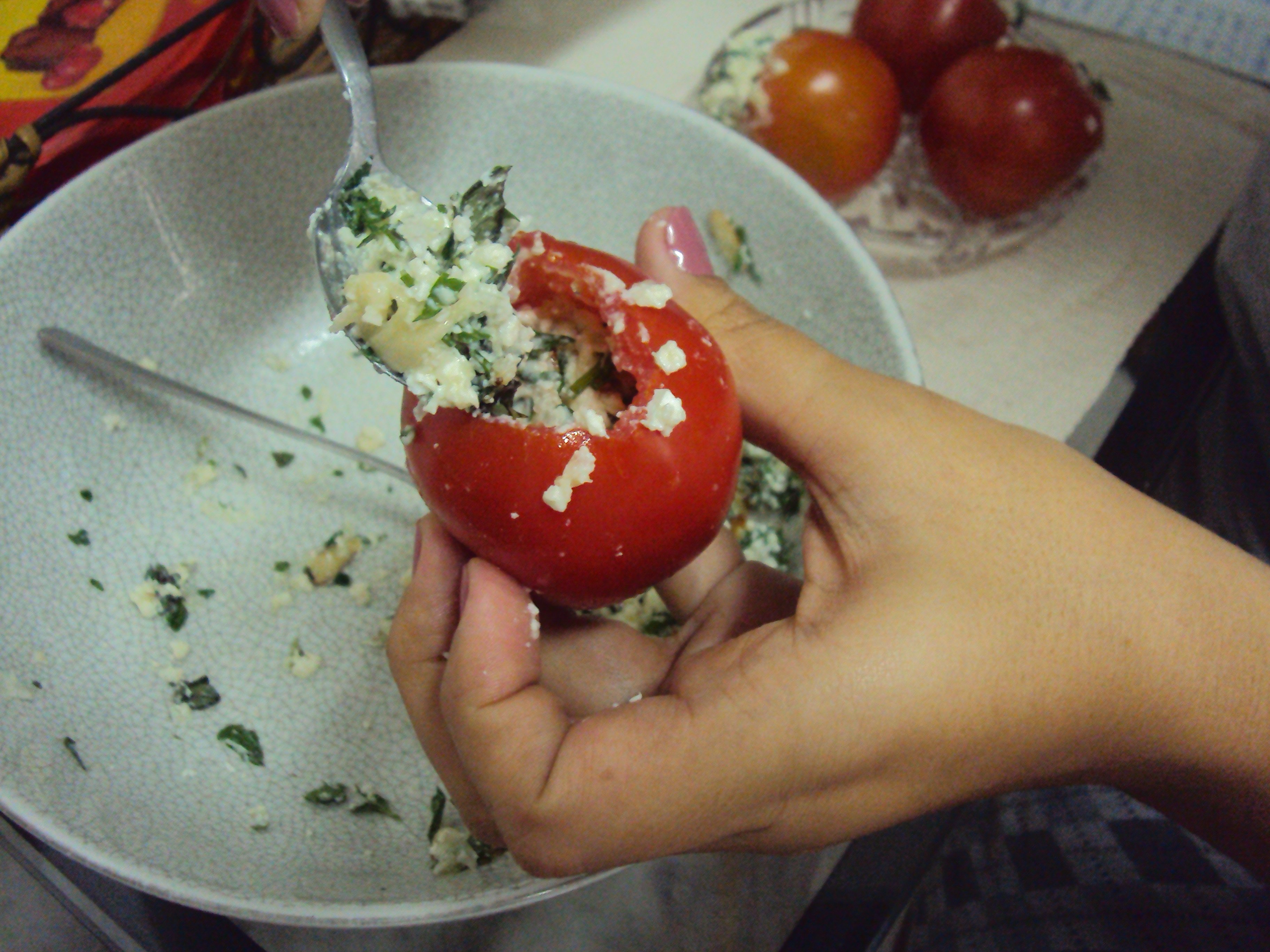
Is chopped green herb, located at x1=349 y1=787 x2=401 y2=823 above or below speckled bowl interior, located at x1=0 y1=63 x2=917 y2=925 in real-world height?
below

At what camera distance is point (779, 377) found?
53 centimetres

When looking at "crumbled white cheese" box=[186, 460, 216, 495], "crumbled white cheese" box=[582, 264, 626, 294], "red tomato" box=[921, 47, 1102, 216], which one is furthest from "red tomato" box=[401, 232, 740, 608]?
"red tomato" box=[921, 47, 1102, 216]

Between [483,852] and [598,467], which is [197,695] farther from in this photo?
[598,467]

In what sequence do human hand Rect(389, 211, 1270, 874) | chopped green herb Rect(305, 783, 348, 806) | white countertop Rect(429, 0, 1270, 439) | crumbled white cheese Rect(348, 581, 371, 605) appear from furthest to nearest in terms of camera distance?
white countertop Rect(429, 0, 1270, 439) < crumbled white cheese Rect(348, 581, 371, 605) < chopped green herb Rect(305, 783, 348, 806) < human hand Rect(389, 211, 1270, 874)

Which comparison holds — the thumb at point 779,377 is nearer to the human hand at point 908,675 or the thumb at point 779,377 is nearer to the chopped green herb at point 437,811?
the human hand at point 908,675

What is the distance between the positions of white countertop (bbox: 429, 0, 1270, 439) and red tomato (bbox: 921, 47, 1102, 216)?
0.24 ft

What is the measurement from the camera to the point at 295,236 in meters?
0.85

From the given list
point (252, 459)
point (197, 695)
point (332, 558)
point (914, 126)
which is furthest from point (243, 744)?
point (914, 126)

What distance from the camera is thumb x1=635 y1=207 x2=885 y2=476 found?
1.63 feet

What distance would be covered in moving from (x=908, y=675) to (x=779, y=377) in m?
0.19

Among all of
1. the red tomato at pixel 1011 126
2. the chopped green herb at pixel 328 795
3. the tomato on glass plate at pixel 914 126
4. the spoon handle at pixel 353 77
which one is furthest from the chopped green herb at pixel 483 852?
the red tomato at pixel 1011 126

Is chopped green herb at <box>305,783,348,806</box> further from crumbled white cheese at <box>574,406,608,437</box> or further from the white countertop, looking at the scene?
the white countertop

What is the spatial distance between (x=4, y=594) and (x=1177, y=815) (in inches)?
31.3

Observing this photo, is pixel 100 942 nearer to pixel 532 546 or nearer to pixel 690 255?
pixel 532 546
